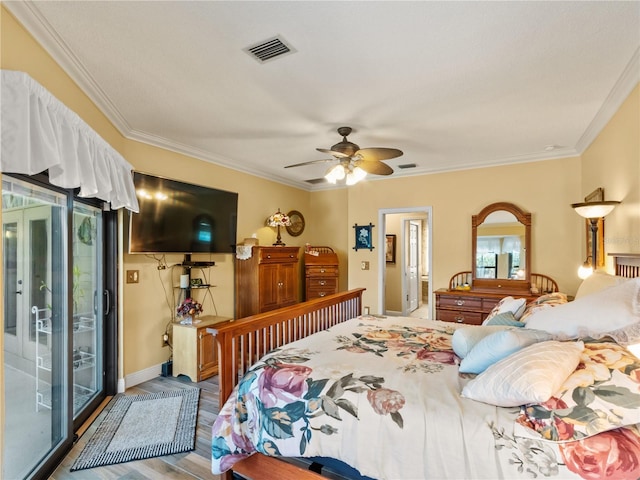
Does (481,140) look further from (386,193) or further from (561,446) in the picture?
(561,446)

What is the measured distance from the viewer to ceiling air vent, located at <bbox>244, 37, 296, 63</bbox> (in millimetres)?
1973

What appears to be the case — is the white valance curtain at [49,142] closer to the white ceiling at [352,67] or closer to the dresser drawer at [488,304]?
the white ceiling at [352,67]

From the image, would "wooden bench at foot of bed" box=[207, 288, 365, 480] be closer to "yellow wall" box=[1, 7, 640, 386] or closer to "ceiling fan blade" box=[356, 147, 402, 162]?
"ceiling fan blade" box=[356, 147, 402, 162]

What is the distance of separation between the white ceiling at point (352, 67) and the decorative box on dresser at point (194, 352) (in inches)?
84.1

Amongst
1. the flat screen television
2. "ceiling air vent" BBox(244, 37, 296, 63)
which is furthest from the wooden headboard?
the flat screen television

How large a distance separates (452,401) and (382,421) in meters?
0.33

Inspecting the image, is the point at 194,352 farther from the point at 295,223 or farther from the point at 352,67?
the point at 352,67

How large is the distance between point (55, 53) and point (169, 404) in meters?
2.90

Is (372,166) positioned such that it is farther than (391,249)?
No

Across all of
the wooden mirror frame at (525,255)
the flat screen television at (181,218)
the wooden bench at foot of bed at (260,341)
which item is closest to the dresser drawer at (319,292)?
the flat screen television at (181,218)

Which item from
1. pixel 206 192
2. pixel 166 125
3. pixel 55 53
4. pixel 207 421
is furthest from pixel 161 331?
pixel 55 53

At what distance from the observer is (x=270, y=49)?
204cm

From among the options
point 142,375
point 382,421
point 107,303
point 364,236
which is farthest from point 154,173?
point 382,421

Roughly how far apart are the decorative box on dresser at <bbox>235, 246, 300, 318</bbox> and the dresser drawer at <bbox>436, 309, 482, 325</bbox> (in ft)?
7.42
